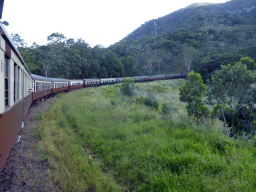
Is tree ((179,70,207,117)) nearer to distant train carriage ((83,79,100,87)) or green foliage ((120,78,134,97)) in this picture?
green foliage ((120,78,134,97))

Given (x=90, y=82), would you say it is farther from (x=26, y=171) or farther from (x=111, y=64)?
(x=26, y=171)

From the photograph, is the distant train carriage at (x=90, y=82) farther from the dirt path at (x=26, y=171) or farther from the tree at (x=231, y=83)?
the dirt path at (x=26, y=171)

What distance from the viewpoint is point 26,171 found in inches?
137

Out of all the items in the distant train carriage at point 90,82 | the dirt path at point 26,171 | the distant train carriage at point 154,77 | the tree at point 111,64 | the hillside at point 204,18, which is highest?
the hillside at point 204,18

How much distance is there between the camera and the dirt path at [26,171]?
3.04 meters

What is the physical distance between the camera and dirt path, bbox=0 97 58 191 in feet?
9.96

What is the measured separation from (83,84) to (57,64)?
48.0ft

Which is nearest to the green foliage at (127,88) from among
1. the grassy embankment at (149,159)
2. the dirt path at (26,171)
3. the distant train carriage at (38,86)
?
the distant train carriage at (38,86)

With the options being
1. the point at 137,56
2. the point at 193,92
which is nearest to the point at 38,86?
the point at 193,92

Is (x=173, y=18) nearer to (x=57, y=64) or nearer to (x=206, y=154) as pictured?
(x=57, y=64)

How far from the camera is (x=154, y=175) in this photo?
315cm

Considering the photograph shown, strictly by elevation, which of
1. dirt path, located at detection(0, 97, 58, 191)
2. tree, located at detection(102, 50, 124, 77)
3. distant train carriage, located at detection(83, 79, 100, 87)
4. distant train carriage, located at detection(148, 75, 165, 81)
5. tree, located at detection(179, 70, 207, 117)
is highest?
tree, located at detection(102, 50, 124, 77)

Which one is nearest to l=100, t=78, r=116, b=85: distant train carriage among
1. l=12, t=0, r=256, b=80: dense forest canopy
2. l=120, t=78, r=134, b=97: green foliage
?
l=12, t=0, r=256, b=80: dense forest canopy

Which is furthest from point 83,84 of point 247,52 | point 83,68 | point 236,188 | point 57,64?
point 247,52
